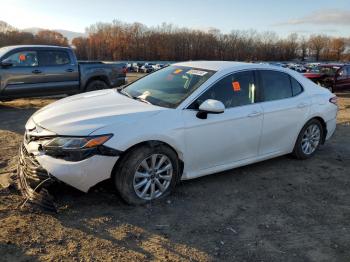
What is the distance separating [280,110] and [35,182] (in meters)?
3.48

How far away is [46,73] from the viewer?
11062 millimetres

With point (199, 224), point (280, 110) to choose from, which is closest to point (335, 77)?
point (280, 110)

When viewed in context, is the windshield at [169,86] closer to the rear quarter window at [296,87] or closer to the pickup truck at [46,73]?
the rear quarter window at [296,87]

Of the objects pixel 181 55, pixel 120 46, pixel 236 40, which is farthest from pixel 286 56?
pixel 120 46

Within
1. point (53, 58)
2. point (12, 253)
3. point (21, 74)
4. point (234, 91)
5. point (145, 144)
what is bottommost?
point (12, 253)

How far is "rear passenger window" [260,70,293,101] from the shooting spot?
5492 millimetres

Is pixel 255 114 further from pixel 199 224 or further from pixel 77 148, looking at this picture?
pixel 77 148

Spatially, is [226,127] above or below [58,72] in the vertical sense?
below

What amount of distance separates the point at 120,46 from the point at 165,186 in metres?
119

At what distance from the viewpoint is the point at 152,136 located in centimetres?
421

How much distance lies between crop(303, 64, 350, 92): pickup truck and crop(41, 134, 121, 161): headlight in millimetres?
17350

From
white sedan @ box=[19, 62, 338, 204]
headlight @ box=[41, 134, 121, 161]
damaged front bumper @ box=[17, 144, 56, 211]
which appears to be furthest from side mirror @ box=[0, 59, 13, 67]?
headlight @ box=[41, 134, 121, 161]

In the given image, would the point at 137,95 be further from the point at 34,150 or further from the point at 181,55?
the point at 181,55

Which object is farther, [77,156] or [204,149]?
[204,149]
